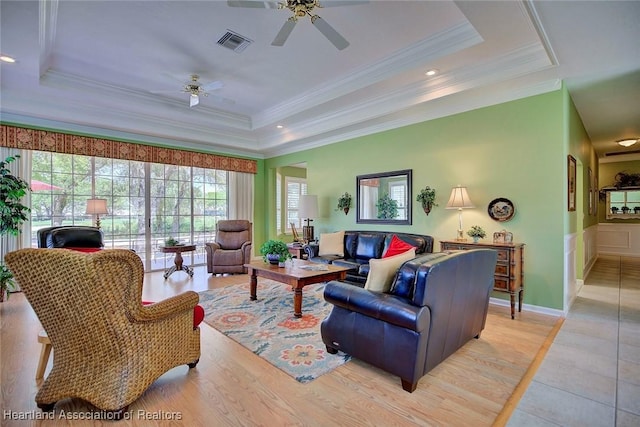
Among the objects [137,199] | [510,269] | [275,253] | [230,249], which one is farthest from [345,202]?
[137,199]

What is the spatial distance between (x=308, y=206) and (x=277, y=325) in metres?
3.07

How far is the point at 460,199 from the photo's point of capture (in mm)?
3939

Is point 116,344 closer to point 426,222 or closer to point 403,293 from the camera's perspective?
point 403,293

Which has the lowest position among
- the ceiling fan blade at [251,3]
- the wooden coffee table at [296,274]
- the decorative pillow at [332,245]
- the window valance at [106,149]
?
the wooden coffee table at [296,274]

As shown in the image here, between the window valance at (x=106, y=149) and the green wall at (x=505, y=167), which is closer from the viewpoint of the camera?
the green wall at (x=505, y=167)

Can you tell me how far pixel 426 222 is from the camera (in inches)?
184

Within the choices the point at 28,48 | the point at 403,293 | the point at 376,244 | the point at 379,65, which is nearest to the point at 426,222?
the point at 376,244

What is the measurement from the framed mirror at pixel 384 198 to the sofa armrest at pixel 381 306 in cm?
287

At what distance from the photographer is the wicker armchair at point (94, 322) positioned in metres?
1.62

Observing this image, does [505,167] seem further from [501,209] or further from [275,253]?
[275,253]

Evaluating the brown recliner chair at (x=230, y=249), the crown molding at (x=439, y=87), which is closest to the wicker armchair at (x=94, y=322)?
the brown recliner chair at (x=230, y=249)

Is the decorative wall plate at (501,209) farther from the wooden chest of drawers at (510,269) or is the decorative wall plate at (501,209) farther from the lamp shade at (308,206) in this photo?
the lamp shade at (308,206)

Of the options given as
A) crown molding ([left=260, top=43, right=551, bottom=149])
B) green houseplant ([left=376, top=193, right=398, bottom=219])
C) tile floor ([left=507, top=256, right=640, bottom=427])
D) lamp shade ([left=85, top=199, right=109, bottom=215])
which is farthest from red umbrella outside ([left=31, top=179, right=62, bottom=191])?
tile floor ([left=507, top=256, right=640, bottom=427])

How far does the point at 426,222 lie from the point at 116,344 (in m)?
4.11
